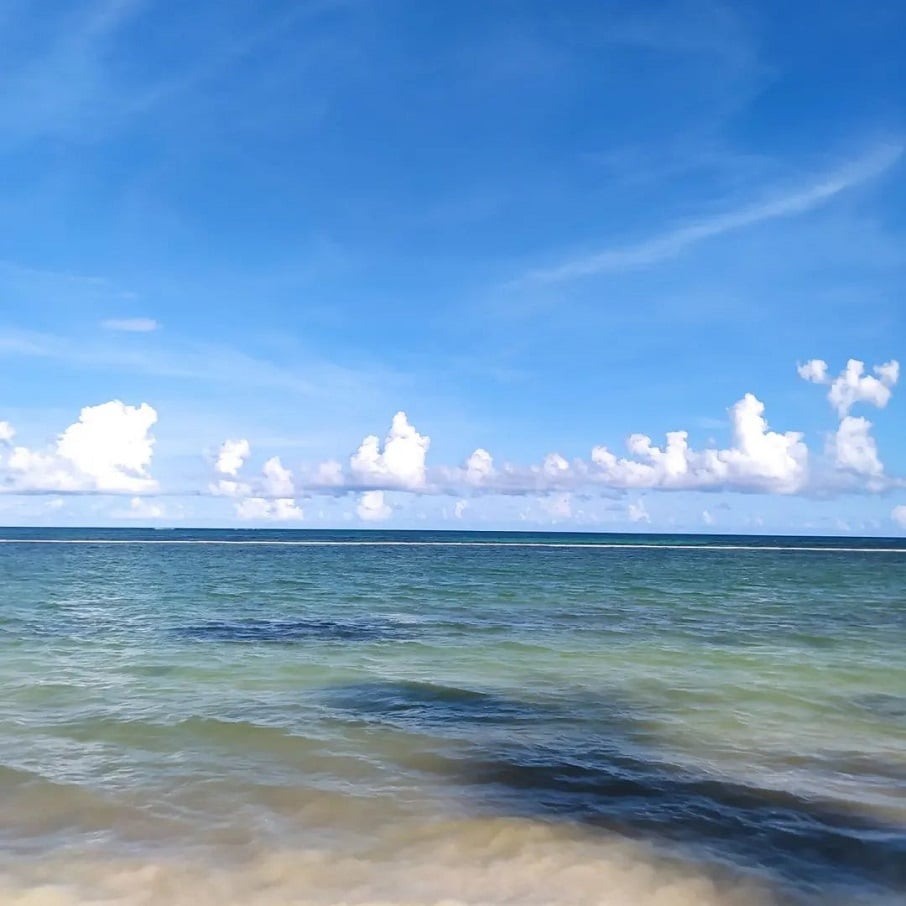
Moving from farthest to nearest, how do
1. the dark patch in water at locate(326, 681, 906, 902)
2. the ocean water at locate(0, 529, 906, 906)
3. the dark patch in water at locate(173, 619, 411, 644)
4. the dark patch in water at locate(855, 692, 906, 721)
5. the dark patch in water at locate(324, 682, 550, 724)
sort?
the dark patch in water at locate(173, 619, 411, 644), the dark patch in water at locate(855, 692, 906, 721), the dark patch in water at locate(324, 682, 550, 724), the dark patch in water at locate(326, 681, 906, 902), the ocean water at locate(0, 529, 906, 906)

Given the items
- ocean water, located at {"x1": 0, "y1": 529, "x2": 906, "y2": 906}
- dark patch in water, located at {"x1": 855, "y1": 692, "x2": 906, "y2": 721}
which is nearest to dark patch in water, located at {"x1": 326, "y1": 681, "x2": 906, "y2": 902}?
ocean water, located at {"x1": 0, "y1": 529, "x2": 906, "y2": 906}

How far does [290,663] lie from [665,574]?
4453 cm

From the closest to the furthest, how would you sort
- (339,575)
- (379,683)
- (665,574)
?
1. (379,683)
2. (339,575)
3. (665,574)

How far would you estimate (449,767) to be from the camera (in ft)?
35.7

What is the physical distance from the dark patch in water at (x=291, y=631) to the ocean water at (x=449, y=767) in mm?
206

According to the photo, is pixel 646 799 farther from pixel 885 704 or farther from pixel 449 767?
pixel 885 704

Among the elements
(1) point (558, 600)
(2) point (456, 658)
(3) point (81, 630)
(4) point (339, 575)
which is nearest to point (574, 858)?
(2) point (456, 658)

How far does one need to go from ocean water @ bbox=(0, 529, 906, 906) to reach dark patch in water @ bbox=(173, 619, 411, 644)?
0.21m

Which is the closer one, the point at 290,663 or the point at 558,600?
the point at 290,663

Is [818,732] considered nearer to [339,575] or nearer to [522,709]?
[522,709]

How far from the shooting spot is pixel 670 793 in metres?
9.96

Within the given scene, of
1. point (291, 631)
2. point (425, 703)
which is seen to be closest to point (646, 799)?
point (425, 703)

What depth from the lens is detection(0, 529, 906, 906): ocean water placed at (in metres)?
7.60

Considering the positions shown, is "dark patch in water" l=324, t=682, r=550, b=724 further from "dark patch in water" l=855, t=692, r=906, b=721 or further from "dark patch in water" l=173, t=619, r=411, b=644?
"dark patch in water" l=173, t=619, r=411, b=644
